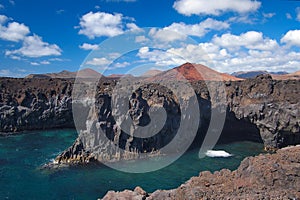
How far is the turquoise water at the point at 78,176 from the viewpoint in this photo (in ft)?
123

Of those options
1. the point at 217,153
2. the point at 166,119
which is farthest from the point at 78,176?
the point at 217,153

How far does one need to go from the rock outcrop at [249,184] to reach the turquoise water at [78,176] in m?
19.4

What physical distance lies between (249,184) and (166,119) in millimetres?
40223

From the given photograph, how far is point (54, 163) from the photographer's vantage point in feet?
159

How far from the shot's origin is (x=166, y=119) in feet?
191

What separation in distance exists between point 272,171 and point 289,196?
7.04 feet

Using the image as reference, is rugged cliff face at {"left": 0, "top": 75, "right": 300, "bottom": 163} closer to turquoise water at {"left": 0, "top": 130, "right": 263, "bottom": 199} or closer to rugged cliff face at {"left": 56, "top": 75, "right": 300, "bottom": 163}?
rugged cliff face at {"left": 56, "top": 75, "right": 300, "bottom": 163}

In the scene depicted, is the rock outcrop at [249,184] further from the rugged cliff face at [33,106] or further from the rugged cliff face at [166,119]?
the rugged cliff face at [33,106]

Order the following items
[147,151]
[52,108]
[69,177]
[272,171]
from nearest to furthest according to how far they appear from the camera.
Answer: [272,171] → [69,177] → [147,151] → [52,108]

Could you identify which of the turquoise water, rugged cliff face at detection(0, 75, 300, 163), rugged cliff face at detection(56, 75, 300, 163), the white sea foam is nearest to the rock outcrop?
the turquoise water

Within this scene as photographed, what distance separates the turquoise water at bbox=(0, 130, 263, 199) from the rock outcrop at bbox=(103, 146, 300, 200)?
19.4 metres

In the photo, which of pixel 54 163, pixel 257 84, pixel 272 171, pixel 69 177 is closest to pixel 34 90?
pixel 54 163

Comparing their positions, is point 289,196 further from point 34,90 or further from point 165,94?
point 34,90

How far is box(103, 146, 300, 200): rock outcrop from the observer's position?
17.2 meters
